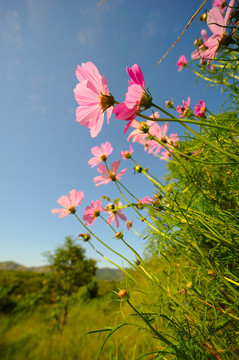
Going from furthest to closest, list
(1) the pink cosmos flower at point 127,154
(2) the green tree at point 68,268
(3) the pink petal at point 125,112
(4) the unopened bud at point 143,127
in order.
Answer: (2) the green tree at point 68,268
(1) the pink cosmos flower at point 127,154
(4) the unopened bud at point 143,127
(3) the pink petal at point 125,112

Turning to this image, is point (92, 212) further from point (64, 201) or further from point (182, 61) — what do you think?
point (182, 61)

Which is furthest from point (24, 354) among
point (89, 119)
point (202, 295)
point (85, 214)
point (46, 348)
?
point (89, 119)

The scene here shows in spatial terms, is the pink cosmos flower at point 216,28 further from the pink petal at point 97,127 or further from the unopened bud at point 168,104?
the unopened bud at point 168,104

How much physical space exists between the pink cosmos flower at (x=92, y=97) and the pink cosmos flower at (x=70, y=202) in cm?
58

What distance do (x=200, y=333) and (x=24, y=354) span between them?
7.87 feet

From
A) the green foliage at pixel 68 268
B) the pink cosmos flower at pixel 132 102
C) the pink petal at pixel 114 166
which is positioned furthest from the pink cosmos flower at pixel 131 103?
the green foliage at pixel 68 268

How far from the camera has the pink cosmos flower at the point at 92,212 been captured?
924mm

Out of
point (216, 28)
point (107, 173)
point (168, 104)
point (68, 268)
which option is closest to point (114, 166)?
point (107, 173)

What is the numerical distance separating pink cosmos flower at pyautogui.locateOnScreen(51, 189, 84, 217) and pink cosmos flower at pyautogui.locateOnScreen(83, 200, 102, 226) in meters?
0.07

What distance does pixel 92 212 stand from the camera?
94cm

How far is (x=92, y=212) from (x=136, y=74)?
746 millimetres

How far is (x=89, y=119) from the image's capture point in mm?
449

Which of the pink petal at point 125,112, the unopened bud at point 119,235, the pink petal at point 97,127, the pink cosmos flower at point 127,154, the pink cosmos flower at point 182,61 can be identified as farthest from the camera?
the pink cosmos flower at point 182,61

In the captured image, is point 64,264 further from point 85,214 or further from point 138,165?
point 138,165
